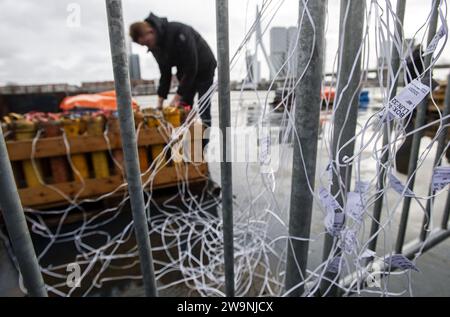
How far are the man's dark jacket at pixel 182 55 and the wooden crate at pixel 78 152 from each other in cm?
69

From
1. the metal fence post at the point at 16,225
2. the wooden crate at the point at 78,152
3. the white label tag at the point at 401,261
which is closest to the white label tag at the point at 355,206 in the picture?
the white label tag at the point at 401,261

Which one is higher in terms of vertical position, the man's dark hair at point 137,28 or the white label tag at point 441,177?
the man's dark hair at point 137,28

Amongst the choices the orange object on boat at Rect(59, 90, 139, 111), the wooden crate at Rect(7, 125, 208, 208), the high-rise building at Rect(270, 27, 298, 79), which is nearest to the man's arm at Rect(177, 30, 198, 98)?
the wooden crate at Rect(7, 125, 208, 208)

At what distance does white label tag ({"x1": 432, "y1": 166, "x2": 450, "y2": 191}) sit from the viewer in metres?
0.62

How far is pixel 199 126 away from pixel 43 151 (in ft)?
3.74

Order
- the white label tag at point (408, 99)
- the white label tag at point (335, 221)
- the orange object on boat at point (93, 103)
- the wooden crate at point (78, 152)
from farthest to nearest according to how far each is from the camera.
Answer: the orange object on boat at point (93, 103)
the wooden crate at point (78, 152)
the white label tag at point (335, 221)
the white label tag at point (408, 99)

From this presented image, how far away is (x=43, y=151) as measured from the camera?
2025 millimetres

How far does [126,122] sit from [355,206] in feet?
1.91

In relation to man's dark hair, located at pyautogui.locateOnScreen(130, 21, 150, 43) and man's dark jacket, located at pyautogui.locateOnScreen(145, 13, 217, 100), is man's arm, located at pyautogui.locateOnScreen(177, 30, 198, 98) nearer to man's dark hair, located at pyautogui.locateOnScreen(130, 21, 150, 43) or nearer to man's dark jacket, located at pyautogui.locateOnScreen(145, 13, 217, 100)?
man's dark jacket, located at pyautogui.locateOnScreen(145, 13, 217, 100)

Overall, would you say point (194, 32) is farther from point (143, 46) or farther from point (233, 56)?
point (233, 56)

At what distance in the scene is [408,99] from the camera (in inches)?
21.3

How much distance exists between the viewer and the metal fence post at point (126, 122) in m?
0.56

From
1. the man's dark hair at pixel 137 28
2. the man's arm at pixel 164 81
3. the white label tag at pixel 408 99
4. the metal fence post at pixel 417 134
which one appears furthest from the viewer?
the man's arm at pixel 164 81

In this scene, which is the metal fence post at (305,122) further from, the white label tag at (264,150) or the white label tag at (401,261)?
the white label tag at (401,261)
